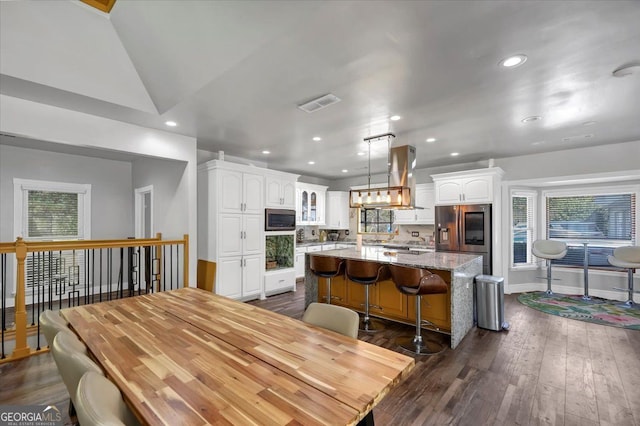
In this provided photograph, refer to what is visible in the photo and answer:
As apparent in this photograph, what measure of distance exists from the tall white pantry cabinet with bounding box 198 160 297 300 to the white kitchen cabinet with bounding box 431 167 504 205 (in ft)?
11.8

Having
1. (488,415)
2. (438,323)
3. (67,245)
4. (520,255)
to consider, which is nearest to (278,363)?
(488,415)

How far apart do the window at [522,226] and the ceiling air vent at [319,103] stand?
4.64 m

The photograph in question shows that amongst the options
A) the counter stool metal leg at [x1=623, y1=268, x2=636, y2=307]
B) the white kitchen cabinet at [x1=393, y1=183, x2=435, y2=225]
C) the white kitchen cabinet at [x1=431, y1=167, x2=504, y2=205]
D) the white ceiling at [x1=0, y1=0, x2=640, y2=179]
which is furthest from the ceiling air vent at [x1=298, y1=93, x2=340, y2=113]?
the counter stool metal leg at [x1=623, y1=268, x2=636, y2=307]

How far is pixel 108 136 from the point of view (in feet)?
11.6

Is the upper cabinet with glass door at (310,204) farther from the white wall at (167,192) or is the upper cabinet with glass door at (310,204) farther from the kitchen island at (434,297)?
the white wall at (167,192)

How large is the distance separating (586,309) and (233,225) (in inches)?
230

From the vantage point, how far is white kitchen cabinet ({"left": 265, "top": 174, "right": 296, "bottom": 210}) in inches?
211

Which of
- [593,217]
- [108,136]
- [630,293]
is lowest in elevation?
[630,293]

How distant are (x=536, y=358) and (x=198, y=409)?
3.38 meters

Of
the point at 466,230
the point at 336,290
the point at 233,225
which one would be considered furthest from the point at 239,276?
the point at 466,230

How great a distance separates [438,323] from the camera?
3527mm

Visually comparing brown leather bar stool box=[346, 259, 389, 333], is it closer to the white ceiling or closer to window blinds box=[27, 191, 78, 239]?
the white ceiling

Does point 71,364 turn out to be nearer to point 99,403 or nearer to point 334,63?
point 99,403

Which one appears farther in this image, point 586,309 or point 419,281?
point 586,309
